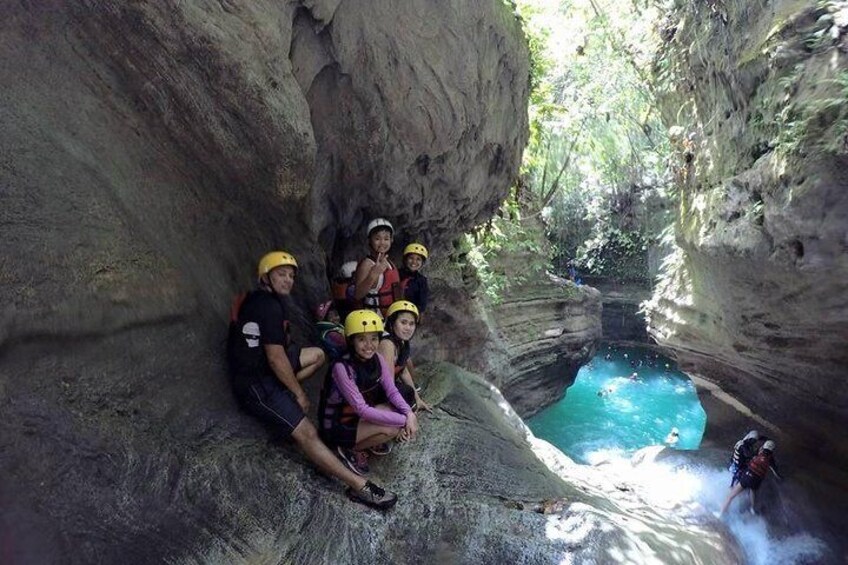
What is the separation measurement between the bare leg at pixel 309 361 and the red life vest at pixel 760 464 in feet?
21.3

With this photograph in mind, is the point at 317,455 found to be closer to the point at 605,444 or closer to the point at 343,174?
the point at 343,174

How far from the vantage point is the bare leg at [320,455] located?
3990 mm

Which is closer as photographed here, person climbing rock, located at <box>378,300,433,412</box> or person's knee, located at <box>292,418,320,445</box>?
person's knee, located at <box>292,418,320,445</box>

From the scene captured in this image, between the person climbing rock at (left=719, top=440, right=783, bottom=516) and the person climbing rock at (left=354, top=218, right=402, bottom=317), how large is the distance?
5885 millimetres

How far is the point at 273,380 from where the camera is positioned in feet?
13.4

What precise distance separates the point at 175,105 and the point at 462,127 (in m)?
3.66

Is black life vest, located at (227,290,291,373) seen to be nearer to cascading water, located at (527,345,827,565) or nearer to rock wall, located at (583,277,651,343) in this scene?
cascading water, located at (527,345,827,565)

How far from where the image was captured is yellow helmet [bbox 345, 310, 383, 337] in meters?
4.18

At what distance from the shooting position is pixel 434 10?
5.73 metres

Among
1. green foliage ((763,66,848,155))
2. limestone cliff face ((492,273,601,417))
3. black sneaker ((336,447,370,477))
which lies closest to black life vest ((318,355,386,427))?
black sneaker ((336,447,370,477))

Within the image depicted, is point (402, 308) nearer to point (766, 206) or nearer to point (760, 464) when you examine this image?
point (766, 206)

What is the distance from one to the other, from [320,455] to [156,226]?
84.4 inches

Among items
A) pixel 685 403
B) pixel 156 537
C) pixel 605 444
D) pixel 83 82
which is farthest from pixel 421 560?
pixel 685 403

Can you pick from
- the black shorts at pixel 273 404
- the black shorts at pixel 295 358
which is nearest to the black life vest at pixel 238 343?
the black shorts at pixel 273 404
